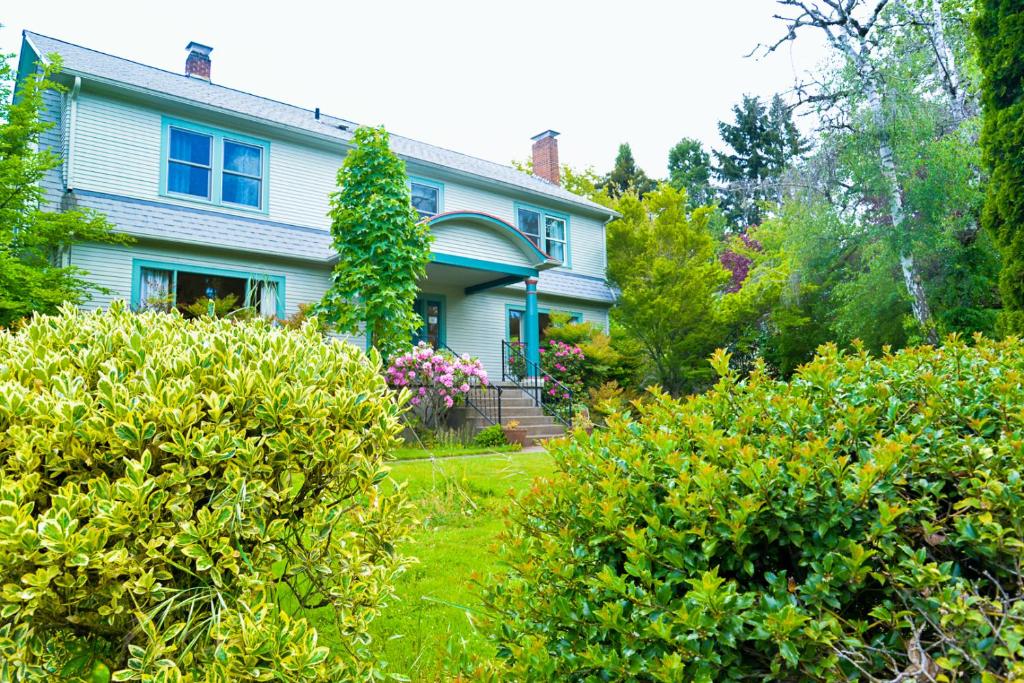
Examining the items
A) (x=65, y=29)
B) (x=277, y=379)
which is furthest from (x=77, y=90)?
(x=277, y=379)

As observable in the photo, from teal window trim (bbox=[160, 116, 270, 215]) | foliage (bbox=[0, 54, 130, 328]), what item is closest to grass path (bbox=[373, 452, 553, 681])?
foliage (bbox=[0, 54, 130, 328])

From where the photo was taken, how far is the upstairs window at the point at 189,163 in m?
11.4

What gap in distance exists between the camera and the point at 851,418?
162 centimetres

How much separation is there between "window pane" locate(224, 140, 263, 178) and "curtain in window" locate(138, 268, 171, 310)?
2542 millimetres

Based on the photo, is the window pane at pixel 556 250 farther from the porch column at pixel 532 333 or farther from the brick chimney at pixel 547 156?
the brick chimney at pixel 547 156

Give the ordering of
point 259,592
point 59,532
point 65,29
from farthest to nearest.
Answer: point 65,29 < point 259,592 < point 59,532

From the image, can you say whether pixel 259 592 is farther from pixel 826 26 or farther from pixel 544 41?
pixel 826 26

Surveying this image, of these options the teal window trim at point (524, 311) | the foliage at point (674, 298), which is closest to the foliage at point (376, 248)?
the teal window trim at point (524, 311)

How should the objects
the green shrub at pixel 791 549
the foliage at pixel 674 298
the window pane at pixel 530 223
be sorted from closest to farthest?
the green shrub at pixel 791 549 → the foliage at pixel 674 298 → the window pane at pixel 530 223

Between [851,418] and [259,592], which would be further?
[259,592]

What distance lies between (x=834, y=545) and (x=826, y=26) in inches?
642

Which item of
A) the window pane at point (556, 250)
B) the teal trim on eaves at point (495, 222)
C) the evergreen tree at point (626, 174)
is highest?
the evergreen tree at point (626, 174)

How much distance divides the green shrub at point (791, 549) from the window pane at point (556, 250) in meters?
15.7

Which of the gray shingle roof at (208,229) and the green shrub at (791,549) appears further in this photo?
the gray shingle roof at (208,229)
